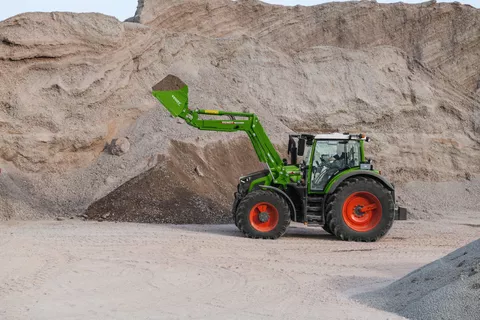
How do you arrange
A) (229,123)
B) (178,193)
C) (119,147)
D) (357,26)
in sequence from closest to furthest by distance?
(229,123)
(178,193)
(119,147)
(357,26)

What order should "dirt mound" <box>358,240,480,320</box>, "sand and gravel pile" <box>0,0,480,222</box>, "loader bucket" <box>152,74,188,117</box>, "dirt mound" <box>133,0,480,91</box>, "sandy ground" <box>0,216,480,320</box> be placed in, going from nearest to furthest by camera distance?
"dirt mound" <box>358,240,480,320</box> < "sandy ground" <box>0,216,480,320</box> < "loader bucket" <box>152,74,188,117</box> < "sand and gravel pile" <box>0,0,480,222</box> < "dirt mound" <box>133,0,480,91</box>

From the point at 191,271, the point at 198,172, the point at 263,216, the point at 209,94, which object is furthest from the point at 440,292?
the point at 209,94

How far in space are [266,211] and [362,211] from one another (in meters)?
1.81

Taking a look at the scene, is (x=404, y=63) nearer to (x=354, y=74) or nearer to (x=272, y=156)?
(x=354, y=74)

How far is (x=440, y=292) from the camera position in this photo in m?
7.39

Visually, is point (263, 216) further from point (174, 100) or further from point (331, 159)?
point (174, 100)

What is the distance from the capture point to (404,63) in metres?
24.6

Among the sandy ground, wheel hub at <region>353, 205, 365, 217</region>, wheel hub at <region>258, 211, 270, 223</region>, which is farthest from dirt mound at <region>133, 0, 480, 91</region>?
wheel hub at <region>353, 205, 365, 217</region>

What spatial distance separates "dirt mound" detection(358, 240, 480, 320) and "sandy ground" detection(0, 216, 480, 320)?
0.28 metres

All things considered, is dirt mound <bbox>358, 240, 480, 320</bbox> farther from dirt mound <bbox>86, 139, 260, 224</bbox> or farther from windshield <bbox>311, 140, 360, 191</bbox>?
dirt mound <bbox>86, 139, 260, 224</bbox>

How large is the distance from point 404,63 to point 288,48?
3.90 metres

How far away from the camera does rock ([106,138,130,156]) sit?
19.1 m

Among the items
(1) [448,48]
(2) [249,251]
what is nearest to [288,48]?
(1) [448,48]

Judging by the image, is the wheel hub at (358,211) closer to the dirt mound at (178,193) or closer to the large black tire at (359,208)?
the large black tire at (359,208)
